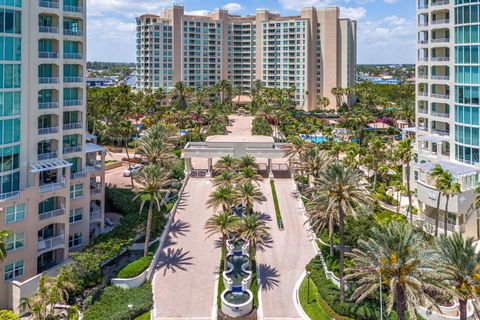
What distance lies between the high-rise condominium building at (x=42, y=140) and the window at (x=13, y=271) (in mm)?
84

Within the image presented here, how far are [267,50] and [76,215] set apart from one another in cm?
11486

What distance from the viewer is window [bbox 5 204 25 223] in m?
36.7

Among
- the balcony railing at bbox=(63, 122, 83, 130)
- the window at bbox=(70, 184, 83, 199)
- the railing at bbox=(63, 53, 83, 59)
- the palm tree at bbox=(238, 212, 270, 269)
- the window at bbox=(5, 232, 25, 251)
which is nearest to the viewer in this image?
the window at bbox=(5, 232, 25, 251)

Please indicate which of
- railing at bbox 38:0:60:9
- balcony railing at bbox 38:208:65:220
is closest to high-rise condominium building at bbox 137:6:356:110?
railing at bbox 38:0:60:9

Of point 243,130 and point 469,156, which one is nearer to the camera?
point 469,156

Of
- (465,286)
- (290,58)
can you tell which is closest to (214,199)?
(465,286)

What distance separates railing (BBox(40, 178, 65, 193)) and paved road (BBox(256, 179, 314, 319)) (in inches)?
833

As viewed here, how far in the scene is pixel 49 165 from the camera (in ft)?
134

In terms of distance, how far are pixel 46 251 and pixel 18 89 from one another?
15.4 m

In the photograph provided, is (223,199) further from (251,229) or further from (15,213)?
(15,213)

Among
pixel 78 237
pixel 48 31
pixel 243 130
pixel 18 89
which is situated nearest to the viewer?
pixel 18 89

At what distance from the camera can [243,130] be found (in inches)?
4173

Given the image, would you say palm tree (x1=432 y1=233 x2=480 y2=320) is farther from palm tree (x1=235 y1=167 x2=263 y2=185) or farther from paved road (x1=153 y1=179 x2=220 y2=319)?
palm tree (x1=235 y1=167 x2=263 y2=185)

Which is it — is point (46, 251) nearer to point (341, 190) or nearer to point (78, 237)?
point (78, 237)
